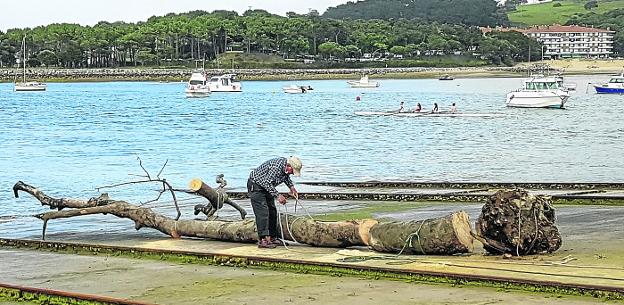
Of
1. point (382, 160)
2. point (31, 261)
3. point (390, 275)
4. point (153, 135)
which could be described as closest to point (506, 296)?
point (390, 275)

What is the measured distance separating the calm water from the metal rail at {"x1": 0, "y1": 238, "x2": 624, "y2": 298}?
948 centimetres

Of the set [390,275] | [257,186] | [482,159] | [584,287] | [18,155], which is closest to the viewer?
[584,287]

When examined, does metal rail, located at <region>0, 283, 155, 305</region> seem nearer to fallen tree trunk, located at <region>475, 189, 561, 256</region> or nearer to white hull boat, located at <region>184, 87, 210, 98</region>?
fallen tree trunk, located at <region>475, 189, 561, 256</region>

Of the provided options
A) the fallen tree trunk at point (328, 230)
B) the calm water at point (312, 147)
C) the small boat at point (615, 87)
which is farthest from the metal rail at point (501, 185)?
the small boat at point (615, 87)

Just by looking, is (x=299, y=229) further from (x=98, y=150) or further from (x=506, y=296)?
(x=98, y=150)

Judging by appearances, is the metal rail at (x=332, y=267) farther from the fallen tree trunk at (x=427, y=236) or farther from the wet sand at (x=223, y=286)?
the fallen tree trunk at (x=427, y=236)

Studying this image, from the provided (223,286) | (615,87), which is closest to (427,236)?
(223,286)

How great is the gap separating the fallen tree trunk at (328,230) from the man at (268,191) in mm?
304

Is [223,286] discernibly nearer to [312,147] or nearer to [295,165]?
[295,165]

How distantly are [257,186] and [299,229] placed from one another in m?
1.05

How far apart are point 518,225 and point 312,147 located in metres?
39.1

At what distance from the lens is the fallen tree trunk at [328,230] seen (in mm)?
15320

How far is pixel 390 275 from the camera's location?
1420cm

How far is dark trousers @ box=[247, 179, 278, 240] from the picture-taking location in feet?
54.6
